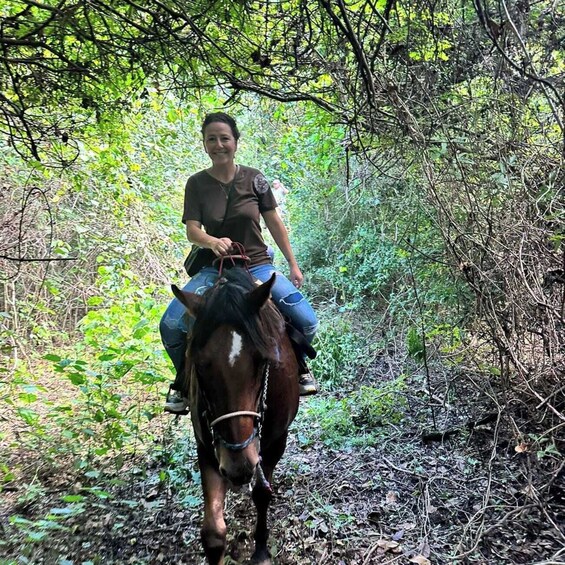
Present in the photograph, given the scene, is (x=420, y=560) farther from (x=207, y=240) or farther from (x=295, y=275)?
(x=207, y=240)

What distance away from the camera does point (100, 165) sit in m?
6.30

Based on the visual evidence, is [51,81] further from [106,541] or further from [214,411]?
[106,541]

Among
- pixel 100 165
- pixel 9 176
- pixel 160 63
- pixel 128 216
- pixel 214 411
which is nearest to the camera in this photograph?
pixel 214 411

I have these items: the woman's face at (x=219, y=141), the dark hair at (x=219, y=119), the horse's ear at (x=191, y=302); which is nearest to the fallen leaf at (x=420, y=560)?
the horse's ear at (x=191, y=302)

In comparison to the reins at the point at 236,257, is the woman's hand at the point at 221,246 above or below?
above

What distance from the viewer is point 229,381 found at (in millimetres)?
2361

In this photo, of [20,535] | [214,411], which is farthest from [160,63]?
[20,535]

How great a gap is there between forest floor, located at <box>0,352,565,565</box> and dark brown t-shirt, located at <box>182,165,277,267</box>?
1996 mm

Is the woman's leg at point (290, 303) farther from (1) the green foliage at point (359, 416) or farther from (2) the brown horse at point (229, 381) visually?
(1) the green foliage at point (359, 416)

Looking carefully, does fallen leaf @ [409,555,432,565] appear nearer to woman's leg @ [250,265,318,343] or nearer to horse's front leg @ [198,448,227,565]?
horse's front leg @ [198,448,227,565]

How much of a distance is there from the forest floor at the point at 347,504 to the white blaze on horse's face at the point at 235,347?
1.66 m

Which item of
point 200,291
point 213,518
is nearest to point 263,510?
point 213,518

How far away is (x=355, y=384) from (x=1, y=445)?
164 inches

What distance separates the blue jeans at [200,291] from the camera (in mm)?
3365
